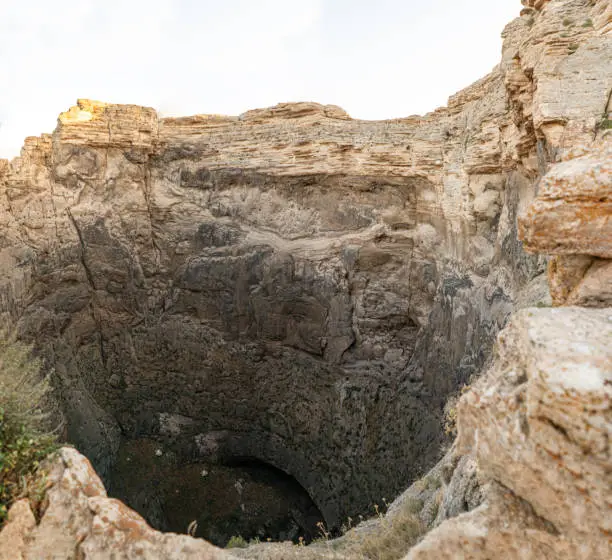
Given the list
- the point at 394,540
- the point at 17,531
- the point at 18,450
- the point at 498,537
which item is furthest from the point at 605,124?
the point at 17,531

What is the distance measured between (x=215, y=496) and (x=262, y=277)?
21.9ft

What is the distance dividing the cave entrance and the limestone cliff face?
0.45 meters

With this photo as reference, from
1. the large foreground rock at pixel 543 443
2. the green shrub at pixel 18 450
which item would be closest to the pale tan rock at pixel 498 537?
the large foreground rock at pixel 543 443

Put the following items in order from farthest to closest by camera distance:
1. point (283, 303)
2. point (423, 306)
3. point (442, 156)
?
point (283, 303) → point (423, 306) → point (442, 156)

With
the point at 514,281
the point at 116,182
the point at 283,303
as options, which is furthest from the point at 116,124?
the point at 514,281

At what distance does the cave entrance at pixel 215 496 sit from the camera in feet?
37.8

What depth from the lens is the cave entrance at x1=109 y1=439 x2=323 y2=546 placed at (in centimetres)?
1151

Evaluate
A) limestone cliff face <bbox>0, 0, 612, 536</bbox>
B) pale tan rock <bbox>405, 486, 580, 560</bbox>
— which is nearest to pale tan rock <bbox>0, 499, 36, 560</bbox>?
pale tan rock <bbox>405, 486, 580, 560</bbox>

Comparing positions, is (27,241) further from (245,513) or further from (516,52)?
(516,52)

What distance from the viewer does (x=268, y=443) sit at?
1309 centimetres

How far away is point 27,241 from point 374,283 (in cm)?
991

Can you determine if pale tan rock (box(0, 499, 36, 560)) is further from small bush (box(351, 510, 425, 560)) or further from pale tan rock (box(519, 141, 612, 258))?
pale tan rock (box(519, 141, 612, 258))

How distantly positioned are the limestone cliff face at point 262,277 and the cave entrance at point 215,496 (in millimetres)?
447

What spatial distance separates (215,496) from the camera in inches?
482
